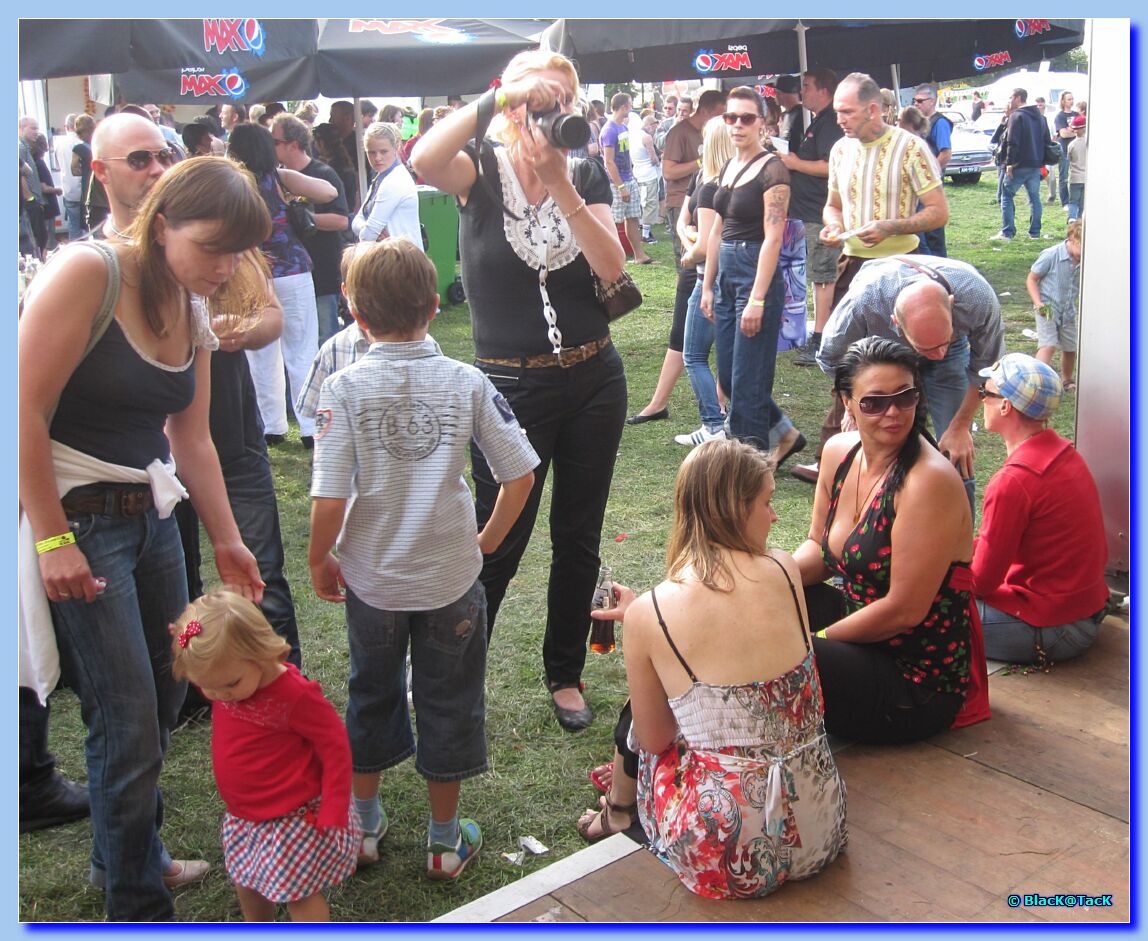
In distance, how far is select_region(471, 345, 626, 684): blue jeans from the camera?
3.35 m

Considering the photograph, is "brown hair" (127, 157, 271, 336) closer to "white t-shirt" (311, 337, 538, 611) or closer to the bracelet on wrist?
"white t-shirt" (311, 337, 538, 611)

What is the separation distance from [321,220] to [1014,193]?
12.0 m

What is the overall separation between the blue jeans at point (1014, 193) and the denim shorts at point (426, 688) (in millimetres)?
15022

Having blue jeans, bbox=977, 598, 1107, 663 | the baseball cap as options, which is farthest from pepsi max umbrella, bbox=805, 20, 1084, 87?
blue jeans, bbox=977, 598, 1107, 663

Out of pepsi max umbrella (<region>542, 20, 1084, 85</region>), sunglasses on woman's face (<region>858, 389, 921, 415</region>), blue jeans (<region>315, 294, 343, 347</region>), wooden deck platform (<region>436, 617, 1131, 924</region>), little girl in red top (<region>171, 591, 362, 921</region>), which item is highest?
pepsi max umbrella (<region>542, 20, 1084, 85</region>)

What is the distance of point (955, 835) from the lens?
298 centimetres

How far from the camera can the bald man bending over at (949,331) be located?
4.48 meters

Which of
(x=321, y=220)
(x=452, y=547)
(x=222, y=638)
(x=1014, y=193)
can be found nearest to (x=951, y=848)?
(x=452, y=547)

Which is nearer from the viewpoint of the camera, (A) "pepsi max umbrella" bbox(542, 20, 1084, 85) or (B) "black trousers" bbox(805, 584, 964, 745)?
(B) "black trousers" bbox(805, 584, 964, 745)

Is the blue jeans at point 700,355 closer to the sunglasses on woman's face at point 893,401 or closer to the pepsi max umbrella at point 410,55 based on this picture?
the sunglasses on woman's face at point 893,401

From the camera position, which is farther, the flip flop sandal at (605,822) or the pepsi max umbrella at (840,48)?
the pepsi max umbrella at (840,48)

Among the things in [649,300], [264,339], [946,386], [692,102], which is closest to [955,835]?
[946,386]

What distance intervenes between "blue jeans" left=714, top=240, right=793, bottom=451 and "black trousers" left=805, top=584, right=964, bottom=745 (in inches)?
106

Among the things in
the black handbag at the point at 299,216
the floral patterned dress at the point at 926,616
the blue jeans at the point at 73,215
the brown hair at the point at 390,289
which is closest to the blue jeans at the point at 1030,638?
the floral patterned dress at the point at 926,616
